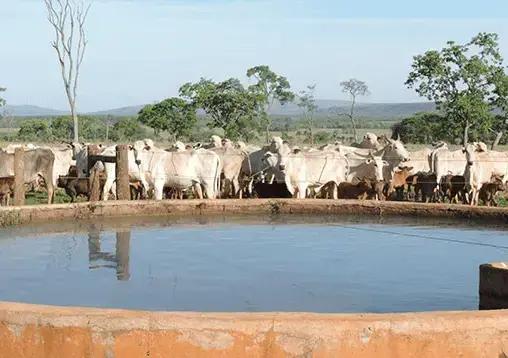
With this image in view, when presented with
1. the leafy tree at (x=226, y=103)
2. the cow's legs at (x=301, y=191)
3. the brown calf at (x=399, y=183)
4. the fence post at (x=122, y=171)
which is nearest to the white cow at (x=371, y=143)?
the brown calf at (x=399, y=183)

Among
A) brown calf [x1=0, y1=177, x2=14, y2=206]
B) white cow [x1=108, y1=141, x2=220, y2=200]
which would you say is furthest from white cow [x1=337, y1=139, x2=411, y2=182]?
brown calf [x1=0, y1=177, x2=14, y2=206]

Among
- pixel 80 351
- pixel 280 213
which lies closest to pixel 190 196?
pixel 280 213

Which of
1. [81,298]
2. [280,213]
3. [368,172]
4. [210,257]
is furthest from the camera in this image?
[368,172]

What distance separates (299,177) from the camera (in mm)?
19672

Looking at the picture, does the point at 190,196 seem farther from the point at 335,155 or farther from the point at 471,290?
the point at 471,290

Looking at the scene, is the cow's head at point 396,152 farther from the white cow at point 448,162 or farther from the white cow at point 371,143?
the white cow at point 371,143

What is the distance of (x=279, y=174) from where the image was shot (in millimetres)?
19609

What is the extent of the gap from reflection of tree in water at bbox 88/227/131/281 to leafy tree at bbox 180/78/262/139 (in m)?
40.0

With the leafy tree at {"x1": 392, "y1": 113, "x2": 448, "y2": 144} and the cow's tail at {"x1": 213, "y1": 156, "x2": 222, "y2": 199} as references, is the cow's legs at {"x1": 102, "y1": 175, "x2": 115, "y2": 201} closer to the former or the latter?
the cow's tail at {"x1": 213, "y1": 156, "x2": 222, "y2": 199}

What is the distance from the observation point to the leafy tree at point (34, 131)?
77.7 metres

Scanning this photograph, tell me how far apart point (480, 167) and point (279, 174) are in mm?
4784

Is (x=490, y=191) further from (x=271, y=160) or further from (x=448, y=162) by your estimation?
(x=271, y=160)

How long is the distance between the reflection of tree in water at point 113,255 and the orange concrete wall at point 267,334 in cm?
424

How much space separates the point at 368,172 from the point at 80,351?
1579 centimetres
